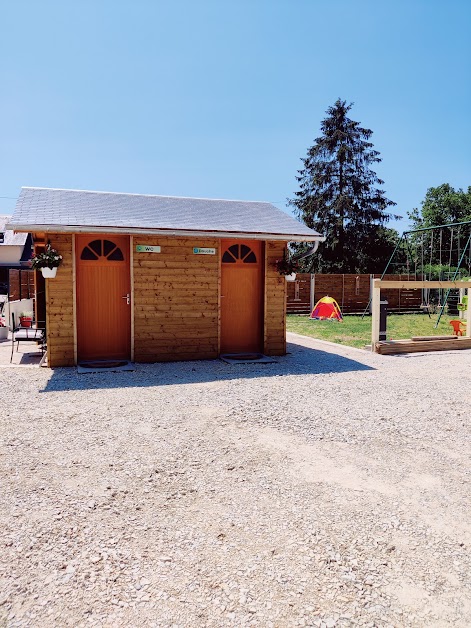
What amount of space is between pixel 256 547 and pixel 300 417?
2723 millimetres

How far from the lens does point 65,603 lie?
2.27 meters

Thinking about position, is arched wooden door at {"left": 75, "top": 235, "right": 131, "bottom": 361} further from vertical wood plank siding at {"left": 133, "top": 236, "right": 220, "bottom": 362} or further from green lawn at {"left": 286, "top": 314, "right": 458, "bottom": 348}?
green lawn at {"left": 286, "top": 314, "right": 458, "bottom": 348}

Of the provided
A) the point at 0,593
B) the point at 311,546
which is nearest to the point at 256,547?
the point at 311,546

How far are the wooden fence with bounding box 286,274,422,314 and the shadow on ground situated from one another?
11.5 metres

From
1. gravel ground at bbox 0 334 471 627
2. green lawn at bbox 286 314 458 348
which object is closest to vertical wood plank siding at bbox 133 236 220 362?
gravel ground at bbox 0 334 471 627

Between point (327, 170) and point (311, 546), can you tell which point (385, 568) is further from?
point (327, 170)

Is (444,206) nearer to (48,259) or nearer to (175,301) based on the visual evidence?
(175,301)

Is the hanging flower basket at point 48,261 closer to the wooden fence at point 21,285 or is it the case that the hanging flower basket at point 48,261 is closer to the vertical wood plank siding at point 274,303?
the vertical wood plank siding at point 274,303

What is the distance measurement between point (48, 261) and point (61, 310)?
3.12 feet

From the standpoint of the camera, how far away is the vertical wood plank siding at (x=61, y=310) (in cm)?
835

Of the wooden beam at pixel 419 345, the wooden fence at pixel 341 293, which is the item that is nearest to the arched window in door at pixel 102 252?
the wooden beam at pixel 419 345

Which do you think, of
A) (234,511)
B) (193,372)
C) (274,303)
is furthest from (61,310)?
(234,511)

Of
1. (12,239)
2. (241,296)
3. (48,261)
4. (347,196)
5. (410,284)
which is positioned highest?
(347,196)

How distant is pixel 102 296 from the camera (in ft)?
29.0
